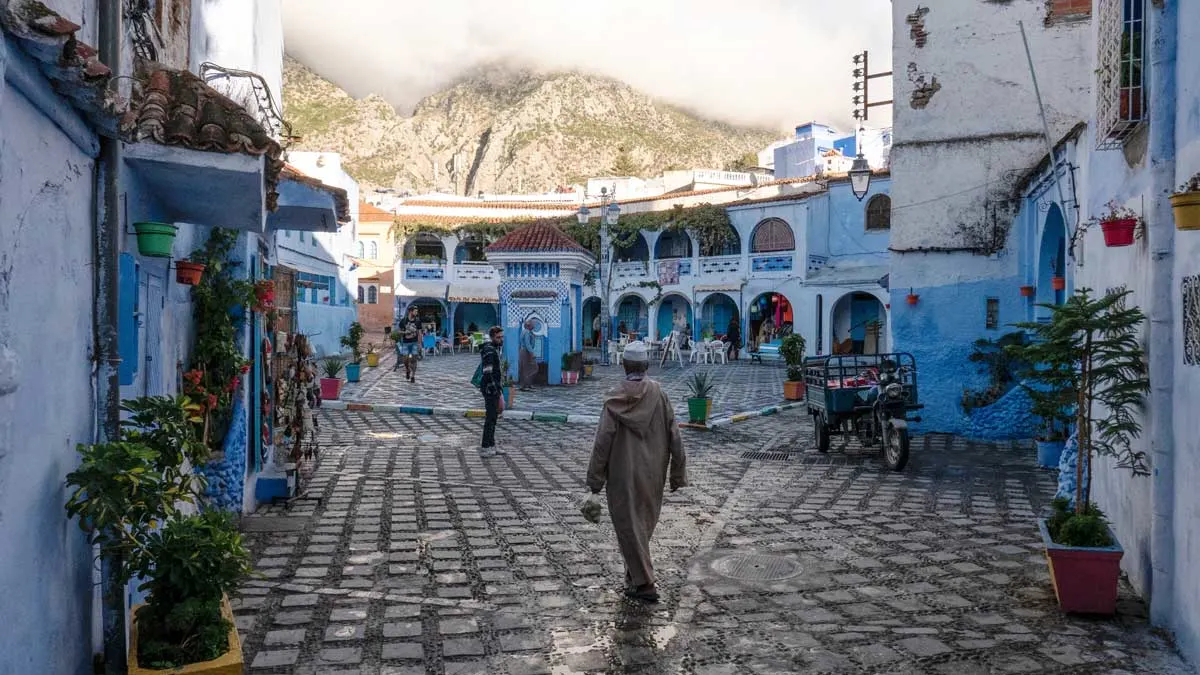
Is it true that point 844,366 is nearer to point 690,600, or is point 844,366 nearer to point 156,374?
point 690,600

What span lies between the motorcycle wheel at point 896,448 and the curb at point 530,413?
13.9 ft

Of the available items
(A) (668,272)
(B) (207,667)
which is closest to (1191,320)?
(B) (207,667)

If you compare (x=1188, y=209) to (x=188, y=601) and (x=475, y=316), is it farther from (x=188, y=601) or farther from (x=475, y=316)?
(x=475, y=316)

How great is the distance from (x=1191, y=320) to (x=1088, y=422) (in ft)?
4.16

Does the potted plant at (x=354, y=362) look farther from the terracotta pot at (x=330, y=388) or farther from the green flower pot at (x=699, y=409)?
the green flower pot at (x=699, y=409)

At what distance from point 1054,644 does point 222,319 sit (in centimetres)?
643

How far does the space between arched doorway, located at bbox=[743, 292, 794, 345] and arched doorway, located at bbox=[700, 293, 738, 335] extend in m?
2.05

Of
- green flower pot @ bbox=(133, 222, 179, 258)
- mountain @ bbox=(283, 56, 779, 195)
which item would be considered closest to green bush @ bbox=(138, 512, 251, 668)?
green flower pot @ bbox=(133, 222, 179, 258)

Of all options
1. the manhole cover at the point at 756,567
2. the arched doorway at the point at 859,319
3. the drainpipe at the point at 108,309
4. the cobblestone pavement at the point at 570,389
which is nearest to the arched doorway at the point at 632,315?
the arched doorway at the point at 859,319

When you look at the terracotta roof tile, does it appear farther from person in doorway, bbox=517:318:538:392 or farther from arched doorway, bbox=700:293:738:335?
arched doorway, bbox=700:293:738:335

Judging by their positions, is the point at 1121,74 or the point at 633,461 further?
the point at 633,461

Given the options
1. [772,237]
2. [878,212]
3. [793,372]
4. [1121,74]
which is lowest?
[793,372]

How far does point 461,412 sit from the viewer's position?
16.7m

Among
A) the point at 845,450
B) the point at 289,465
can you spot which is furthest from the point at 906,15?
the point at 289,465
